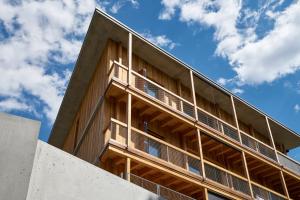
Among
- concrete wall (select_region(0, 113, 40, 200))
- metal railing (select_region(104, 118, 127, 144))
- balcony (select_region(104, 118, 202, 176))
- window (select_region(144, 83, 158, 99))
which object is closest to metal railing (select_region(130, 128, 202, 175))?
balcony (select_region(104, 118, 202, 176))

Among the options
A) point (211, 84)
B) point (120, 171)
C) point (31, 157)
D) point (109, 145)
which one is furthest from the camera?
point (211, 84)

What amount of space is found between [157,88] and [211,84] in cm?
407

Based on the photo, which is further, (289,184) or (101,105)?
(289,184)

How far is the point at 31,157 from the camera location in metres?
7.63

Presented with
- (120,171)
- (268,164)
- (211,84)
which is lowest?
(120,171)

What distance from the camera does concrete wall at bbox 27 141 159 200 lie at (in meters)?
7.74

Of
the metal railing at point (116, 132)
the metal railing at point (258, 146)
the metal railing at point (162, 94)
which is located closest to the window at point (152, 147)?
the metal railing at point (116, 132)

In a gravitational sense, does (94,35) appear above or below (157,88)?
above

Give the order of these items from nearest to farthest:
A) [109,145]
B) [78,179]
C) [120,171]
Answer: [78,179] < [109,145] < [120,171]

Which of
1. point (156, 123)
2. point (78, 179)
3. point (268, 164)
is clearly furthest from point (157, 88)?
point (78, 179)

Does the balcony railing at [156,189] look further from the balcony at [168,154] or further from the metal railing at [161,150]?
the metal railing at [161,150]

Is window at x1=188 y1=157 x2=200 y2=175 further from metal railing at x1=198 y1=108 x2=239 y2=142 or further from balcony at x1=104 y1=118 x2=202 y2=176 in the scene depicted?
metal railing at x1=198 y1=108 x2=239 y2=142

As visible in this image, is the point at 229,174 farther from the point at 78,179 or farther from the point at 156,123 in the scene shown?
the point at 78,179

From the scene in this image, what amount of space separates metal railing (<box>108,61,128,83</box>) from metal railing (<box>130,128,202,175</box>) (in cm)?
276
